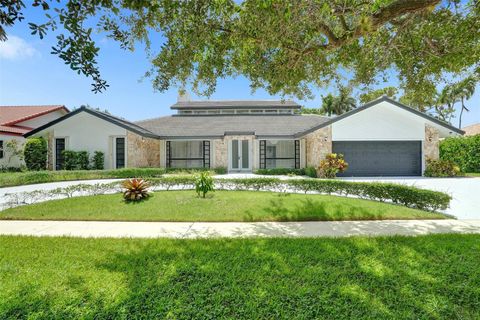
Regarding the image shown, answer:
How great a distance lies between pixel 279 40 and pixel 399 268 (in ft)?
21.3

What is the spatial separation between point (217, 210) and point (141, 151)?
14.8 m

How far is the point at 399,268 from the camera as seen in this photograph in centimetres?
404

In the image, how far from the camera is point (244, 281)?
368 cm

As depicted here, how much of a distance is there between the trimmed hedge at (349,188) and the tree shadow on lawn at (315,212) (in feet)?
7.12

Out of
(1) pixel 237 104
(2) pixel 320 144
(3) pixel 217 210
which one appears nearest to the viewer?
(3) pixel 217 210

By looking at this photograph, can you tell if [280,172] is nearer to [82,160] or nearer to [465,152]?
[82,160]

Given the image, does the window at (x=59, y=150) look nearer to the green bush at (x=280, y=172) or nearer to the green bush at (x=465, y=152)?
the green bush at (x=280, y=172)

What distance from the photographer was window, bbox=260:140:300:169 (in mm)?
22547

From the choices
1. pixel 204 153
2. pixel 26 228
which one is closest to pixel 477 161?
pixel 204 153

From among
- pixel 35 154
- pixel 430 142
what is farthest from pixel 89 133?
pixel 430 142

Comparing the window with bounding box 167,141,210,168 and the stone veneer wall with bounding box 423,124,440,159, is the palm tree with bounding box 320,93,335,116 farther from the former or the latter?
the window with bounding box 167,141,210,168

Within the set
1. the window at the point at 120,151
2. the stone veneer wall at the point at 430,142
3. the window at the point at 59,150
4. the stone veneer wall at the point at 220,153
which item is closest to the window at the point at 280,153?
the stone veneer wall at the point at 220,153

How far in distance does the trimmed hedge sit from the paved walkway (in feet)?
4.61

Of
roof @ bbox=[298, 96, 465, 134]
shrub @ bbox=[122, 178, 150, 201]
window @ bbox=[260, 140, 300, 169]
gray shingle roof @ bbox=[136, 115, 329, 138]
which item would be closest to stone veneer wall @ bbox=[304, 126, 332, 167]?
roof @ bbox=[298, 96, 465, 134]
